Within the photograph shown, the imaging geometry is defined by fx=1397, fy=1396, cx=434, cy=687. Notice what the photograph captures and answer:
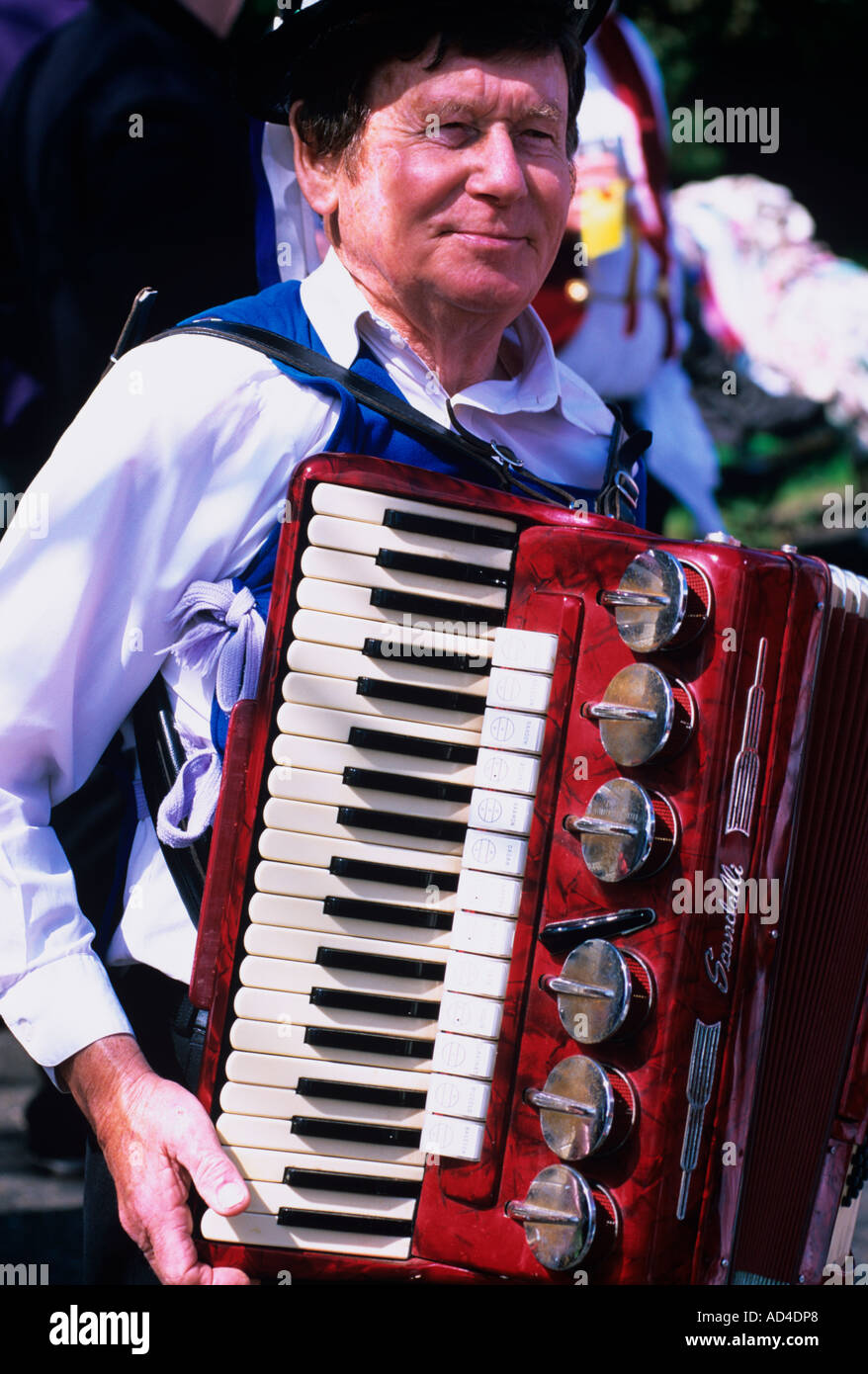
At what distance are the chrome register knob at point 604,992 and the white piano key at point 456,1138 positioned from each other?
15 centimetres

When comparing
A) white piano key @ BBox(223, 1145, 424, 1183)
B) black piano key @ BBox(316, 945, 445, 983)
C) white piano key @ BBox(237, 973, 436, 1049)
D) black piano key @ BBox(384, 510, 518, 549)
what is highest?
black piano key @ BBox(384, 510, 518, 549)

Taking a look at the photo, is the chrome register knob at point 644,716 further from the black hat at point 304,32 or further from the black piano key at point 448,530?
the black hat at point 304,32

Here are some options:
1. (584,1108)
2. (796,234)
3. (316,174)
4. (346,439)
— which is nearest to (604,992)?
(584,1108)

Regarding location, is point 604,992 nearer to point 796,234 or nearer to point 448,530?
point 448,530

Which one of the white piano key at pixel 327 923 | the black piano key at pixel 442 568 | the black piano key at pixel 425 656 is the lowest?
the white piano key at pixel 327 923

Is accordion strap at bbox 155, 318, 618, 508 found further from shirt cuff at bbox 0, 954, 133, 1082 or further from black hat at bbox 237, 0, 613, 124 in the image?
shirt cuff at bbox 0, 954, 133, 1082

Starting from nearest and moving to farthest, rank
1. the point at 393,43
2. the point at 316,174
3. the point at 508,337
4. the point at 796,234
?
the point at 393,43 → the point at 316,174 → the point at 508,337 → the point at 796,234

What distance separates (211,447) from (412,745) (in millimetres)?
409

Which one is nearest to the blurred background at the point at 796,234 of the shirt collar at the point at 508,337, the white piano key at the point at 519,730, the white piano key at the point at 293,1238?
the shirt collar at the point at 508,337

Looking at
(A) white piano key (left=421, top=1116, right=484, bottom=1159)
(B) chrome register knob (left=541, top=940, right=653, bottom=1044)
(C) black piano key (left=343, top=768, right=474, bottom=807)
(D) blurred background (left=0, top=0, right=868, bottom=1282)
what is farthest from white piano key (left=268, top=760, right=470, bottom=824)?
(D) blurred background (left=0, top=0, right=868, bottom=1282)

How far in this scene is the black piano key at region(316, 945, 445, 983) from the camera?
1423 mm

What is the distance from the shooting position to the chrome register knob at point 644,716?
1.36 meters

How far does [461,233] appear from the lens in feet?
5.26

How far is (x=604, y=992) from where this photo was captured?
137 cm
